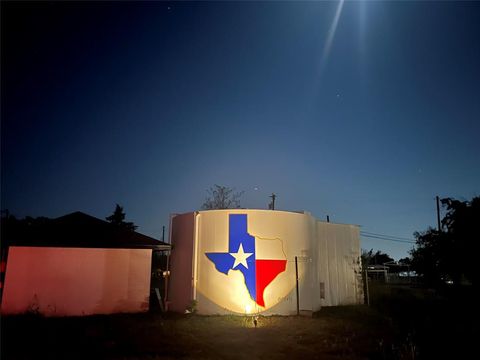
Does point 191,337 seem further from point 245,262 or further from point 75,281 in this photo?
point 75,281

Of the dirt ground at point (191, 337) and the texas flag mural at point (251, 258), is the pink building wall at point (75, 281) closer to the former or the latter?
the dirt ground at point (191, 337)

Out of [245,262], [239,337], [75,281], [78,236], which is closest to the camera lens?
[239,337]

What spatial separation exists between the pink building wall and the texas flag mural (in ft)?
10.7

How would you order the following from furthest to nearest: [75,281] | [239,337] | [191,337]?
[75,281], [239,337], [191,337]

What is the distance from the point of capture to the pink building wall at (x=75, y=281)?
12.8 meters

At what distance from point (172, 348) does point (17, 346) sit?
3518mm

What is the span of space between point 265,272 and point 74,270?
706 centimetres

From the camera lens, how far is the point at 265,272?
45.6 feet

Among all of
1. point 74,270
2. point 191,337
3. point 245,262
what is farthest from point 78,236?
point 191,337

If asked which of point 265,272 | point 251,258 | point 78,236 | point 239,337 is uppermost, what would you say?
point 78,236

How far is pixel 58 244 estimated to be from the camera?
12.9m

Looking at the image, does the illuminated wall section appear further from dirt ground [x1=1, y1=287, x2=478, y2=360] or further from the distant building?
the distant building

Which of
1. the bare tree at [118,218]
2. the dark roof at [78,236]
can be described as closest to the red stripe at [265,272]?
the dark roof at [78,236]

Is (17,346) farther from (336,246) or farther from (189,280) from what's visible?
(336,246)
